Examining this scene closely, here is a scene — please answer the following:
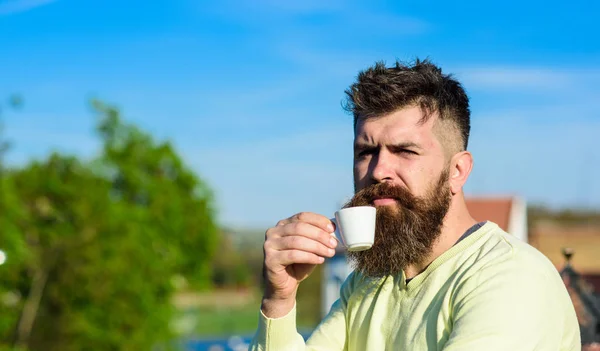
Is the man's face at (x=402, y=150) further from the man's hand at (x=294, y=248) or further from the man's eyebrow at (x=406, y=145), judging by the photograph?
the man's hand at (x=294, y=248)

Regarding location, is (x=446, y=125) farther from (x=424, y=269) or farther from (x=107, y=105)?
(x=107, y=105)

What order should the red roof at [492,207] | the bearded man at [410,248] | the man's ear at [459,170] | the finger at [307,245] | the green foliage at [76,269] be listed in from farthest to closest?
the green foliage at [76,269] → the red roof at [492,207] → the man's ear at [459,170] → the finger at [307,245] → the bearded man at [410,248]

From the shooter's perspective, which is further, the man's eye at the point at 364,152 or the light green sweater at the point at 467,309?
the man's eye at the point at 364,152

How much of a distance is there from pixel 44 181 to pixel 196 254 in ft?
50.4

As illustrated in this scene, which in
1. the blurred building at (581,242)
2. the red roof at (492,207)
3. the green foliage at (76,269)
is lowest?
the green foliage at (76,269)

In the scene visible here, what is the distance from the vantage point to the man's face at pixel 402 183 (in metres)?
2.79

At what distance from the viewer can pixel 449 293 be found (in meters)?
2.59

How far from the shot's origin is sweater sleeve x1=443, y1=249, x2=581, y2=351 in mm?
2398

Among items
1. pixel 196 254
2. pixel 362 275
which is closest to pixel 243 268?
pixel 196 254

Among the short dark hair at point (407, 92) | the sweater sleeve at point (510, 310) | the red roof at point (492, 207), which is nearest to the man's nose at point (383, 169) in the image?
the short dark hair at point (407, 92)

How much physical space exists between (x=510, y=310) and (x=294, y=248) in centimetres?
68

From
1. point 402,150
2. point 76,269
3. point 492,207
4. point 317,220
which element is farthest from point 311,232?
point 76,269

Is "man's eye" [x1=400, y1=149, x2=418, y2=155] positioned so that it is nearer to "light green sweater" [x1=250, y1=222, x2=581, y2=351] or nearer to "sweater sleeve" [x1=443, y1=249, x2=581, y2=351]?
"light green sweater" [x1=250, y1=222, x2=581, y2=351]

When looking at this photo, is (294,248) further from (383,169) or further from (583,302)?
(583,302)
